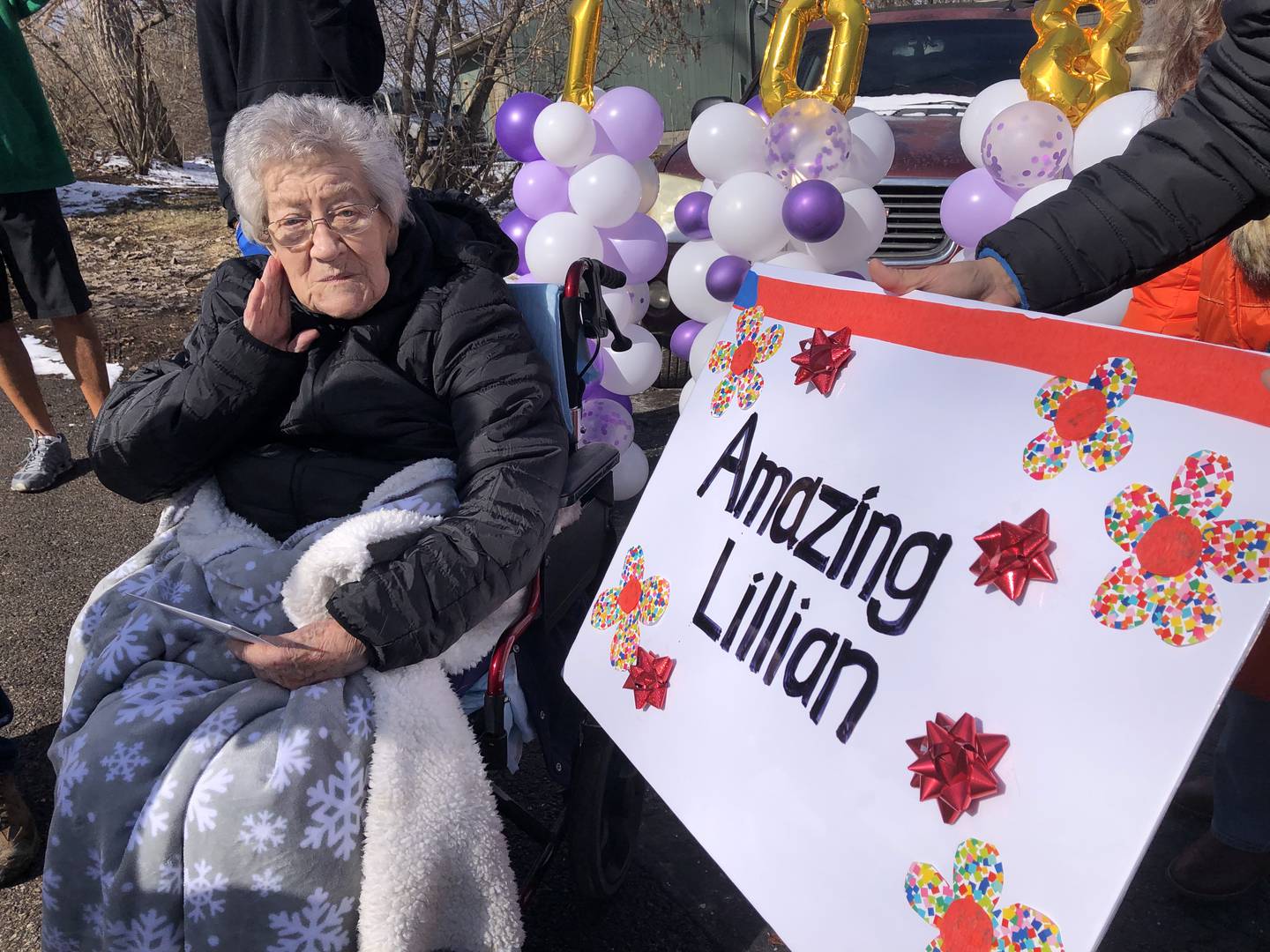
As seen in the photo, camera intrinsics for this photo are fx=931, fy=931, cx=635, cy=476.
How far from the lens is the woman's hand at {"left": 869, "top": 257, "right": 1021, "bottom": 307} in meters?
1.30

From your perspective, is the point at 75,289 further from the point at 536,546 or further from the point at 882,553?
the point at 882,553

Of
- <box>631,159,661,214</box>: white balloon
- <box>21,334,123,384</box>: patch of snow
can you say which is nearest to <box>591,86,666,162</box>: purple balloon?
<box>631,159,661,214</box>: white balloon

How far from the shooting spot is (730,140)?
348cm

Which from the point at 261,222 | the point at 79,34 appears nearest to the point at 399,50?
the point at 261,222

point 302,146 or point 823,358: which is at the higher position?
point 302,146

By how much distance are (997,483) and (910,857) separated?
411mm

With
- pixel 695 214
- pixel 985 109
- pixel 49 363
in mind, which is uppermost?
pixel 985 109

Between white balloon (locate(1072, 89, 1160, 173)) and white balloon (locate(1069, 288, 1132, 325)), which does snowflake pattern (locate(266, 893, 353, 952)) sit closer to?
white balloon (locate(1069, 288, 1132, 325))

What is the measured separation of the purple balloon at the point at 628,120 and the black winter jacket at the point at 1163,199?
8.26ft

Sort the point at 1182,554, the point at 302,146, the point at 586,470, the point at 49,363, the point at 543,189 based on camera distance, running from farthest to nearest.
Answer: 1. the point at 49,363
2. the point at 543,189
3. the point at 586,470
4. the point at 302,146
5. the point at 1182,554

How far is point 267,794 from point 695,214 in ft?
9.44

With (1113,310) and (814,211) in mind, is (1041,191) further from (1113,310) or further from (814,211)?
(814,211)

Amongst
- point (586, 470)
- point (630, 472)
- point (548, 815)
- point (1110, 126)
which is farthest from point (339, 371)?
point (1110, 126)

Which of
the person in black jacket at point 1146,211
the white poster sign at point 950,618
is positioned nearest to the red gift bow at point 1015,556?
the white poster sign at point 950,618
